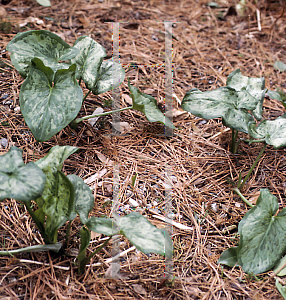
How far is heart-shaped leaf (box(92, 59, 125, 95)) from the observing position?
1.46 meters

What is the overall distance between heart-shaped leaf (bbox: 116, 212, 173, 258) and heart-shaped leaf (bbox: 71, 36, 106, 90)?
70 centimetres

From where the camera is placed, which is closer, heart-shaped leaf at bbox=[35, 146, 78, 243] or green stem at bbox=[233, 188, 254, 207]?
heart-shaped leaf at bbox=[35, 146, 78, 243]

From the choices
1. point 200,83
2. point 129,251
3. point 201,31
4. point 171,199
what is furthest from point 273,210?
point 201,31

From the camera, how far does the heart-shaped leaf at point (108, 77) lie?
1.46 metres

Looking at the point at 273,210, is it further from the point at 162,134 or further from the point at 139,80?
the point at 139,80

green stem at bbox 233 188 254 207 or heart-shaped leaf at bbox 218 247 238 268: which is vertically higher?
green stem at bbox 233 188 254 207

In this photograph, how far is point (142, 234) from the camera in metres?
0.94

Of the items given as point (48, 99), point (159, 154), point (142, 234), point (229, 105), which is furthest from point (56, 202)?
point (229, 105)

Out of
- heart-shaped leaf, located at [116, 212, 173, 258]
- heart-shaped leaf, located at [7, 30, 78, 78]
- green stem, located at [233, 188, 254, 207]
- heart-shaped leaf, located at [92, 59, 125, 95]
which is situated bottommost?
green stem, located at [233, 188, 254, 207]

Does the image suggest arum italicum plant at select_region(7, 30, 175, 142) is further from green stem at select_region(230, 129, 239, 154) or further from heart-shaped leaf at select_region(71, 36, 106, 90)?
green stem at select_region(230, 129, 239, 154)

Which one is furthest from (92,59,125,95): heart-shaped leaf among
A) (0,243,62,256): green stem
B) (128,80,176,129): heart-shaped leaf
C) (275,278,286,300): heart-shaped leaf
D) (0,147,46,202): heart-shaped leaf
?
(275,278,286,300): heart-shaped leaf

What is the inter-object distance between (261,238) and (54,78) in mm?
1022

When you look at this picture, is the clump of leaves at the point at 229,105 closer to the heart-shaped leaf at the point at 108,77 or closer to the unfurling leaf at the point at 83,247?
the heart-shaped leaf at the point at 108,77

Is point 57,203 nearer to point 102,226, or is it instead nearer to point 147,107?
point 102,226
